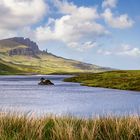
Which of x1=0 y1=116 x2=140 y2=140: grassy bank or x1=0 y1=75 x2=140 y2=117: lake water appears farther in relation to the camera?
x1=0 y1=75 x2=140 y2=117: lake water

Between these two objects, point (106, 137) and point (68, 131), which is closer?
point (68, 131)

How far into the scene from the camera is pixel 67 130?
15.5 metres

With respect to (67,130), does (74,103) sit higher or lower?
lower

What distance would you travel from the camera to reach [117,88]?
115 m

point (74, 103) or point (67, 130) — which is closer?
point (67, 130)

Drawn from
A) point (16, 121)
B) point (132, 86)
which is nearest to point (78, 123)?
point (16, 121)

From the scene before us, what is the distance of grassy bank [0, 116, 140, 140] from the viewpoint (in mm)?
15656

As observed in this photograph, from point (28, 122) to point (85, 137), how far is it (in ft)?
9.63

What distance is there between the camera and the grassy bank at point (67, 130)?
1566cm

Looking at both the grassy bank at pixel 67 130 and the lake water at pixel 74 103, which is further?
the lake water at pixel 74 103

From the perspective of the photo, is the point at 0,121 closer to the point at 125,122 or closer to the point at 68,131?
the point at 68,131

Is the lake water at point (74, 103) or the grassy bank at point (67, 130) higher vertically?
the grassy bank at point (67, 130)

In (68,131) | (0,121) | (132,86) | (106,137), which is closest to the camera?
(68,131)

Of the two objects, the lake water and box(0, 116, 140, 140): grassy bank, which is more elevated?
box(0, 116, 140, 140): grassy bank
